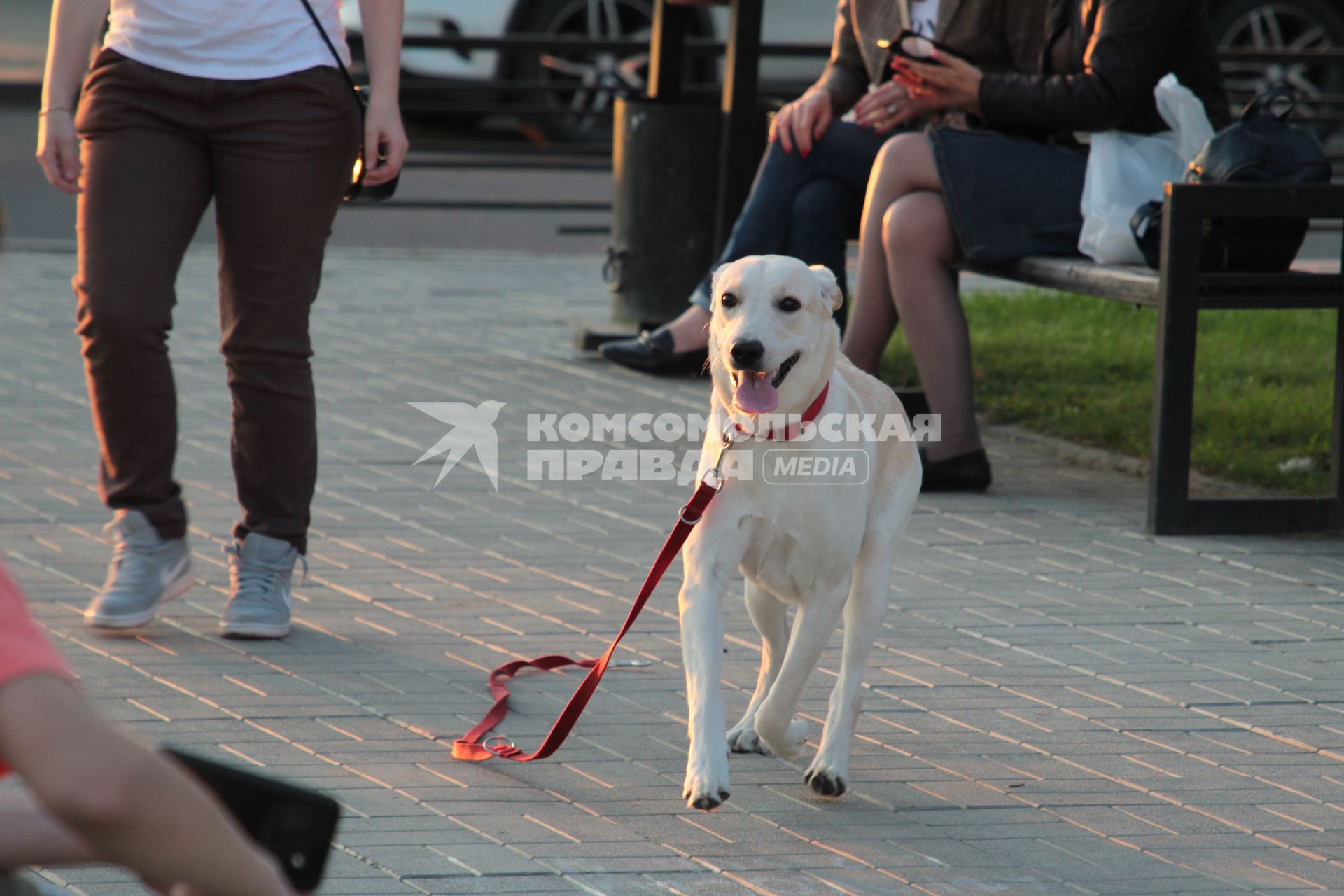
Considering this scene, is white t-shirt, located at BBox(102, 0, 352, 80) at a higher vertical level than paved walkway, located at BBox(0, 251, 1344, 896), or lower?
higher

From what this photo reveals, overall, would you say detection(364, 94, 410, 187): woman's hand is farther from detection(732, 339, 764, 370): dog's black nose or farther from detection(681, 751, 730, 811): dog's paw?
detection(681, 751, 730, 811): dog's paw

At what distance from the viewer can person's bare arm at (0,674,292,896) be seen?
1471mm

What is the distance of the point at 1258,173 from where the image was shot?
546 cm

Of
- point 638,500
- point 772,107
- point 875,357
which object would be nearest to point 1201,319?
point 772,107

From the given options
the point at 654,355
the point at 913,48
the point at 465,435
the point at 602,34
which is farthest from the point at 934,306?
the point at 602,34

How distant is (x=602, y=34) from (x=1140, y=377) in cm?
784

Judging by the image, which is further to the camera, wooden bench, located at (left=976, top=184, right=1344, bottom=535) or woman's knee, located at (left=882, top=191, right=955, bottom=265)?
woman's knee, located at (left=882, top=191, right=955, bottom=265)

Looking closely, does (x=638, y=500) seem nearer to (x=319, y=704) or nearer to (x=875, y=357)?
(x=875, y=357)

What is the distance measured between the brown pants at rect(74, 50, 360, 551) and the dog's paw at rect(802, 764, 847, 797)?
167 cm

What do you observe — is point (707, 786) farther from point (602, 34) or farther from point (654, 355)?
point (602, 34)

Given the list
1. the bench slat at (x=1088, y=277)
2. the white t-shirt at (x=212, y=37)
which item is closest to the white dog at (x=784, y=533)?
the white t-shirt at (x=212, y=37)

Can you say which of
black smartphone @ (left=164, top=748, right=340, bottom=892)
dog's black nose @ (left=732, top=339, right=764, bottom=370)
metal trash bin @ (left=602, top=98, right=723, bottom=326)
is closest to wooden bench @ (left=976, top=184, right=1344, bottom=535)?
dog's black nose @ (left=732, top=339, right=764, bottom=370)

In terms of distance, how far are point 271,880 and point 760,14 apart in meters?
7.49

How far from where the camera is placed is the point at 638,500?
6.02 metres
